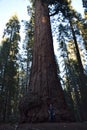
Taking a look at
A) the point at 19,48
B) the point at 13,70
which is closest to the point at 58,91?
the point at 13,70

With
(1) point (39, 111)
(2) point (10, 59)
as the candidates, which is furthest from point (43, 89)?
(2) point (10, 59)

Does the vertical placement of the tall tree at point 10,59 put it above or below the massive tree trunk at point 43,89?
above

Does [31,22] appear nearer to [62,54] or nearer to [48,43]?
[62,54]

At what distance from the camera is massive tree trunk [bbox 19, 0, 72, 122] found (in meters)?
8.21

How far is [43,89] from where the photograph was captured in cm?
878

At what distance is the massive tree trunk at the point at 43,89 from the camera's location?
821cm

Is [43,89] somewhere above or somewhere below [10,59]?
below

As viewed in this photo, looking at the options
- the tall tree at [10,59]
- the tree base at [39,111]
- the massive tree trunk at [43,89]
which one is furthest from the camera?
the tall tree at [10,59]

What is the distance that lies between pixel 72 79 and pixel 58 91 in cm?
2276

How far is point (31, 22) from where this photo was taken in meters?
20.6

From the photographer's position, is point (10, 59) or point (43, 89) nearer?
point (43, 89)

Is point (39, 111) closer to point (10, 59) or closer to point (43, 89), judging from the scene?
point (43, 89)

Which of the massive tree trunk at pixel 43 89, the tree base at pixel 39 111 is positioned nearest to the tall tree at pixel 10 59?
the massive tree trunk at pixel 43 89

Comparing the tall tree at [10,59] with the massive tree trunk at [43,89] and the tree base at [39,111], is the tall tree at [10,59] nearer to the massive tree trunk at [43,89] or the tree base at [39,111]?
the massive tree trunk at [43,89]
